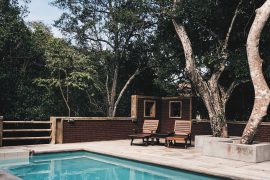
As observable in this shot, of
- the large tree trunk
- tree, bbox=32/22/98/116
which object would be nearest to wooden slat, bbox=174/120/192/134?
the large tree trunk

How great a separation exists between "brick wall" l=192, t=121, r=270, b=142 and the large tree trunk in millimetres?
3854

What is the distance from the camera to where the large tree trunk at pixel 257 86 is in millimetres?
9898

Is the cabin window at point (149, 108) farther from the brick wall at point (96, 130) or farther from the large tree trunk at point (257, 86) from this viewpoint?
the large tree trunk at point (257, 86)

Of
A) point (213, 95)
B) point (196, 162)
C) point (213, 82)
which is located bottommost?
point (196, 162)

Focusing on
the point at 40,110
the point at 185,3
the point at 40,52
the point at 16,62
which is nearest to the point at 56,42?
the point at 40,52

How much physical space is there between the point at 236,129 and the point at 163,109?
3.92 meters

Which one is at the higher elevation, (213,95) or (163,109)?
(213,95)

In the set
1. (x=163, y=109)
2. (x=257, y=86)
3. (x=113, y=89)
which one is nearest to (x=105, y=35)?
(x=113, y=89)

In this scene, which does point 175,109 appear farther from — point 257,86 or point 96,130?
point 257,86

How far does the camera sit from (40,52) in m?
16.2

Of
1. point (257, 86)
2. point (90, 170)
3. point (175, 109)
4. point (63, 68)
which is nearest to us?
point (90, 170)

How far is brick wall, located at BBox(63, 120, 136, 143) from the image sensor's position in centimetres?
1407

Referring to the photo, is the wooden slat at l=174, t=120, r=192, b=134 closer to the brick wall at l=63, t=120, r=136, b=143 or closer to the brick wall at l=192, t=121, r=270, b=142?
the brick wall at l=192, t=121, r=270, b=142

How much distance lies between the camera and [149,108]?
16.8m
